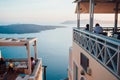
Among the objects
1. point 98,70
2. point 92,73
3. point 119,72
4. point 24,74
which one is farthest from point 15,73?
point 119,72

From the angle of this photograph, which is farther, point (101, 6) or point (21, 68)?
point (101, 6)

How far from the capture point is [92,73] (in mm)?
7516

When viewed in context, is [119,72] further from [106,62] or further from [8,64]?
[8,64]

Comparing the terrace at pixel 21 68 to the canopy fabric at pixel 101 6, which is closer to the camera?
the terrace at pixel 21 68

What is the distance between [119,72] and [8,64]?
8.32 meters

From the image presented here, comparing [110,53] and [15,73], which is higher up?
[110,53]

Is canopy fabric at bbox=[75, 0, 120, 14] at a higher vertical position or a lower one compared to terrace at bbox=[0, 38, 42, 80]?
higher

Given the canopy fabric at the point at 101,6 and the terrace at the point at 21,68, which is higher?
the canopy fabric at the point at 101,6

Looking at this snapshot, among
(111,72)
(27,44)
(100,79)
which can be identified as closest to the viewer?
(111,72)

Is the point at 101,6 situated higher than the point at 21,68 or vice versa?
the point at 101,6

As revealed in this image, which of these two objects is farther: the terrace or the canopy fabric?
the canopy fabric

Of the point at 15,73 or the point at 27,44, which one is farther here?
the point at 15,73

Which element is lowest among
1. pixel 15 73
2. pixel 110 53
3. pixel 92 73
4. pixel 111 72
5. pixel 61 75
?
pixel 61 75

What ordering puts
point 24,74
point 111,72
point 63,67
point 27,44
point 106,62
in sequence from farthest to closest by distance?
point 63,67, point 24,74, point 27,44, point 106,62, point 111,72
